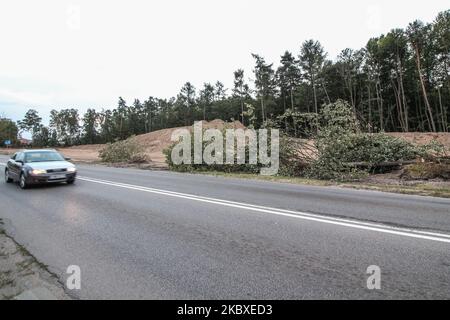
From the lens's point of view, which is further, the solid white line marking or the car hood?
the car hood

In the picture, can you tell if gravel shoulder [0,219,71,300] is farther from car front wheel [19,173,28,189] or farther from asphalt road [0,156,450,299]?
car front wheel [19,173,28,189]

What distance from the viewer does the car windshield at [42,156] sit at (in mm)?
13484

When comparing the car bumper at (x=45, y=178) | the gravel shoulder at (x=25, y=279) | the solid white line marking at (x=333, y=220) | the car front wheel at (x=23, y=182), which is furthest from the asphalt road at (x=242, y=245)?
the car front wheel at (x=23, y=182)

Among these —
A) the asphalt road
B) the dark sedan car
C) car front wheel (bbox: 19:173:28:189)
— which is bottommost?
the asphalt road

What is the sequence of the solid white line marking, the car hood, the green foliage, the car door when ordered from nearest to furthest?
1. the solid white line marking
2. the car hood
3. the car door
4. the green foliage

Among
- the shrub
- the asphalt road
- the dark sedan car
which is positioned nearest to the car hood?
the dark sedan car

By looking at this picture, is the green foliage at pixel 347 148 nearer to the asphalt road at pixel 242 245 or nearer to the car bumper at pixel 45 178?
the asphalt road at pixel 242 245

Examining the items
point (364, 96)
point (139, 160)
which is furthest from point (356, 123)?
point (364, 96)

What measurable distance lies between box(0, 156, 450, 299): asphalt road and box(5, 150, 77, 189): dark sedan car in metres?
3.10

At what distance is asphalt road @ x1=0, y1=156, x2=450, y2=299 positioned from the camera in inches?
147

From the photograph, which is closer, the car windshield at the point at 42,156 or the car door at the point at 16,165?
the car door at the point at 16,165

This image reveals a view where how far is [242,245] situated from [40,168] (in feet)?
33.3
